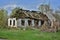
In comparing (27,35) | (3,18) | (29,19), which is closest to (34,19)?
(29,19)

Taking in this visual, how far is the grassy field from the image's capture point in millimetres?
2088

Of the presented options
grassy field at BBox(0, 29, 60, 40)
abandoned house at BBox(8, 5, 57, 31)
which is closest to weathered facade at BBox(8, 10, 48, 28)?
abandoned house at BBox(8, 5, 57, 31)

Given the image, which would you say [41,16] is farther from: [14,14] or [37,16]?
[14,14]

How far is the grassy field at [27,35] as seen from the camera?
2.09 meters

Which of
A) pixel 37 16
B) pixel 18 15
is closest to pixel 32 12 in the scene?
pixel 37 16

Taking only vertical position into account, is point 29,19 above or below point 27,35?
above

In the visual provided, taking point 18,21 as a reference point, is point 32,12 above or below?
above

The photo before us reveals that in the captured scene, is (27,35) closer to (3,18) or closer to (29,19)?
(29,19)

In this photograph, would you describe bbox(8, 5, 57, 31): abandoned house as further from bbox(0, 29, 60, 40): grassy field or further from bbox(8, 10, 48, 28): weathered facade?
bbox(0, 29, 60, 40): grassy field

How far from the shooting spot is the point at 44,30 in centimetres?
216

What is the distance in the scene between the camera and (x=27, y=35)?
2.12 m

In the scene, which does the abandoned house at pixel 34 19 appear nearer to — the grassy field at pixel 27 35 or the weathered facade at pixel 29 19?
the weathered facade at pixel 29 19

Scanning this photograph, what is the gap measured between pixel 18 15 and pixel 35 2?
1.22ft

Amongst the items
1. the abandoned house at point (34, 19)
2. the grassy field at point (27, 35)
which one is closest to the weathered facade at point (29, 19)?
the abandoned house at point (34, 19)
